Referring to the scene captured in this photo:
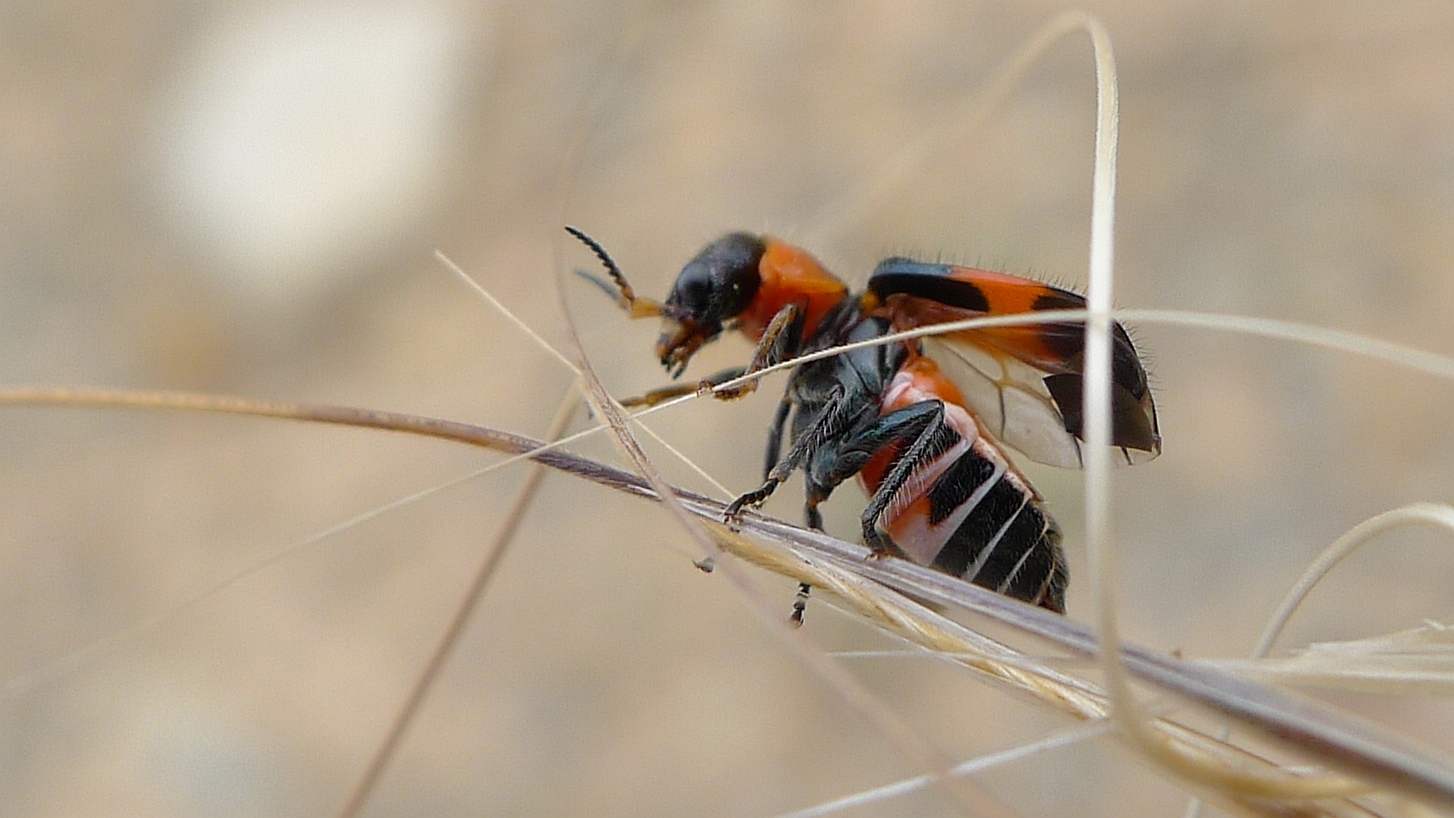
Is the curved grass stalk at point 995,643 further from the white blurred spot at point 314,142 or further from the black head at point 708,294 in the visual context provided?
the white blurred spot at point 314,142

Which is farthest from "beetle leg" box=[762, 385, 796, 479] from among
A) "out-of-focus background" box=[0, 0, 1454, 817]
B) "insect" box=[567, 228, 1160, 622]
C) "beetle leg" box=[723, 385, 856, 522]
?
"out-of-focus background" box=[0, 0, 1454, 817]

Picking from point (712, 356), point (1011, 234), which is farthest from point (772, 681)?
point (1011, 234)

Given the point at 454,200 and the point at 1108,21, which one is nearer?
the point at 1108,21

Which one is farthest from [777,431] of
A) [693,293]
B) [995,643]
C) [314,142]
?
[314,142]

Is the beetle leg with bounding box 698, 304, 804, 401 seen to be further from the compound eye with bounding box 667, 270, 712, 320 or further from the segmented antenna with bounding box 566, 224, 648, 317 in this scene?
the segmented antenna with bounding box 566, 224, 648, 317

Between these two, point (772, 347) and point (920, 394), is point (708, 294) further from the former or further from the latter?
point (920, 394)

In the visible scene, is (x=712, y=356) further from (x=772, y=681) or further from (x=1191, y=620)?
(x=1191, y=620)

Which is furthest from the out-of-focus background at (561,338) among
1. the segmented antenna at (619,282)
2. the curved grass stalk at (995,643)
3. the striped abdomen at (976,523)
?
the curved grass stalk at (995,643)
